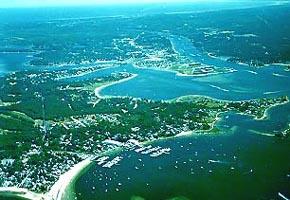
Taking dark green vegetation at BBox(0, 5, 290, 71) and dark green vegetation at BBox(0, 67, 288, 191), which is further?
dark green vegetation at BBox(0, 5, 290, 71)

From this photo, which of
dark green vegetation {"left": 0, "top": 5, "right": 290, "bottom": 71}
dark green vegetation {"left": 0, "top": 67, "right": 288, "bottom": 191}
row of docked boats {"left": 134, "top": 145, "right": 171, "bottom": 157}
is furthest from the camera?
dark green vegetation {"left": 0, "top": 5, "right": 290, "bottom": 71}

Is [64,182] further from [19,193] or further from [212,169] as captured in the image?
[212,169]

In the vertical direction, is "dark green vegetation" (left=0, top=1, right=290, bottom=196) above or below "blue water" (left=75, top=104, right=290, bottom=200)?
below

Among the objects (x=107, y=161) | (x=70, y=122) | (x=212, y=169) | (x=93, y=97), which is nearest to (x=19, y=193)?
(x=107, y=161)

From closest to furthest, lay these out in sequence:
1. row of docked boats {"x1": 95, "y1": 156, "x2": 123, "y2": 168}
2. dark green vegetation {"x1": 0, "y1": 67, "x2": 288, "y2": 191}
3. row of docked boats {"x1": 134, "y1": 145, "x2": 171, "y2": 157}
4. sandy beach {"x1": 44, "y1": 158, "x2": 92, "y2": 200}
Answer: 1. sandy beach {"x1": 44, "y1": 158, "x2": 92, "y2": 200}
2. row of docked boats {"x1": 95, "y1": 156, "x2": 123, "y2": 168}
3. dark green vegetation {"x1": 0, "y1": 67, "x2": 288, "y2": 191}
4. row of docked boats {"x1": 134, "y1": 145, "x2": 171, "y2": 157}

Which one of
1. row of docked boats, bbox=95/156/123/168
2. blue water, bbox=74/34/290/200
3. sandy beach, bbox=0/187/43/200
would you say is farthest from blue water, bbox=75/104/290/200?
sandy beach, bbox=0/187/43/200

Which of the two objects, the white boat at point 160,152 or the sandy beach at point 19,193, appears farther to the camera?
the white boat at point 160,152

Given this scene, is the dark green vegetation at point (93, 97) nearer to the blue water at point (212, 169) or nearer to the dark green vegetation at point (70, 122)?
the dark green vegetation at point (70, 122)

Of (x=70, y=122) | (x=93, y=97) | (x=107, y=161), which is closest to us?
(x=107, y=161)

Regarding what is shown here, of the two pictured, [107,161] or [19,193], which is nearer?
[19,193]

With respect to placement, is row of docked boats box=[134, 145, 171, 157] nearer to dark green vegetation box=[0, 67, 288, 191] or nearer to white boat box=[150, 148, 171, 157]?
white boat box=[150, 148, 171, 157]

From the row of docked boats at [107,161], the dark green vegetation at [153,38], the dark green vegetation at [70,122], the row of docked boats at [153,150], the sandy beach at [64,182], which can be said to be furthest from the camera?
the dark green vegetation at [153,38]

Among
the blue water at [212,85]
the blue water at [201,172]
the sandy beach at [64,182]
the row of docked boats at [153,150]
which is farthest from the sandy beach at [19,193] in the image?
the blue water at [212,85]
